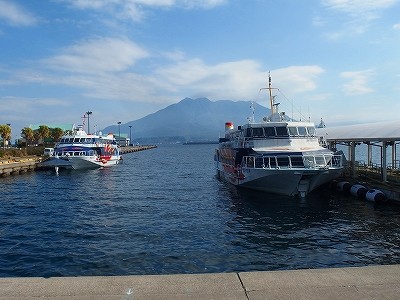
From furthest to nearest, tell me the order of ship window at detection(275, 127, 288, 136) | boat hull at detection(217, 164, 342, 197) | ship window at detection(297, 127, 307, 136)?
ship window at detection(297, 127, 307, 136)
ship window at detection(275, 127, 288, 136)
boat hull at detection(217, 164, 342, 197)

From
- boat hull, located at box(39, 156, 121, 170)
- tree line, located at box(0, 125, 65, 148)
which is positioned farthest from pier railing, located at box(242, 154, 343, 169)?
tree line, located at box(0, 125, 65, 148)

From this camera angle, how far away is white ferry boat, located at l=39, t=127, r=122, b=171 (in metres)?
61.7

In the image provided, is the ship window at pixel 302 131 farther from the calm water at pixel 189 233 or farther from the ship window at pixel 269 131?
the calm water at pixel 189 233

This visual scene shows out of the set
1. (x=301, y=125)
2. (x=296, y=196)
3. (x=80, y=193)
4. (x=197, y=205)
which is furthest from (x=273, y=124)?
(x=80, y=193)

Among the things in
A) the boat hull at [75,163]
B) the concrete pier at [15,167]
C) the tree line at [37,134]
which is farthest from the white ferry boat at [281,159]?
the tree line at [37,134]

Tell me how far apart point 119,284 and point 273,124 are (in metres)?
27.9

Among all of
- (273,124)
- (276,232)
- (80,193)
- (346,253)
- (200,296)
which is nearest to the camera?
(200,296)

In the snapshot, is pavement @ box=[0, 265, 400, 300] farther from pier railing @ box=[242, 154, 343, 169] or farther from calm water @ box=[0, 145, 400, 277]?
pier railing @ box=[242, 154, 343, 169]

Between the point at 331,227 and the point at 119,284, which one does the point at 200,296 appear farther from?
the point at 331,227

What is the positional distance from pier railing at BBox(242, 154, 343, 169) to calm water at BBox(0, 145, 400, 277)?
277 centimetres

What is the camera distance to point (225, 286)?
635 centimetres

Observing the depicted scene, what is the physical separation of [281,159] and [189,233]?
12.8 metres

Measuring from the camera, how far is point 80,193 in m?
36.5

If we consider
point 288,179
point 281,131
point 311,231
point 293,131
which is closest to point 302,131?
point 293,131
